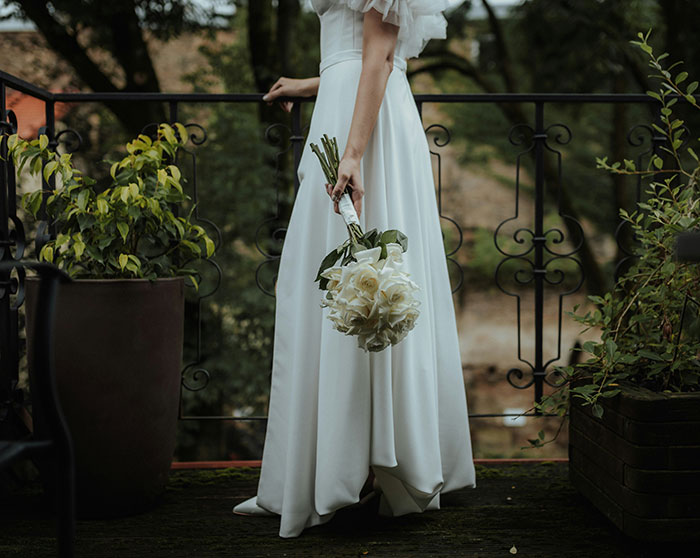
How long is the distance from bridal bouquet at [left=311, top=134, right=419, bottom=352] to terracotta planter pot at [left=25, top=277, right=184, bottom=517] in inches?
22.0

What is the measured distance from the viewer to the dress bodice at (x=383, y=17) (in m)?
1.61

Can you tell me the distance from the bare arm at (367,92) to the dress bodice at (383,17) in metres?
0.03

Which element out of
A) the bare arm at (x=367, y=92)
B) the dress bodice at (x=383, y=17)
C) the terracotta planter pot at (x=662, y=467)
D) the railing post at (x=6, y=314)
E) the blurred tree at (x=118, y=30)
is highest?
the blurred tree at (x=118, y=30)

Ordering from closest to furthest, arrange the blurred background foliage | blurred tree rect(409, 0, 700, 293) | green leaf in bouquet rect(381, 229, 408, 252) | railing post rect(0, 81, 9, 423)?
1. green leaf in bouquet rect(381, 229, 408, 252)
2. railing post rect(0, 81, 9, 423)
3. the blurred background foliage
4. blurred tree rect(409, 0, 700, 293)

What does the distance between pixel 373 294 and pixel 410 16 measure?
748mm

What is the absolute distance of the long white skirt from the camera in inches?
64.8

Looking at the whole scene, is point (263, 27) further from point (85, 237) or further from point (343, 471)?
point (343, 471)

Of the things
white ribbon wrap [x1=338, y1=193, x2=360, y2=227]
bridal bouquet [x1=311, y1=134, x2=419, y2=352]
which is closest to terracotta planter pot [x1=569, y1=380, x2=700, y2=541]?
bridal bouquet [x1=311, y1=134, x2=419, y2=352]

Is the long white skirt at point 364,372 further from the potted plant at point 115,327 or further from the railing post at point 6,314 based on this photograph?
the railing post at point 6,314

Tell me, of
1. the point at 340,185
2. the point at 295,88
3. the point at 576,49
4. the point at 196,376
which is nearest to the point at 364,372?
the point at 340,185

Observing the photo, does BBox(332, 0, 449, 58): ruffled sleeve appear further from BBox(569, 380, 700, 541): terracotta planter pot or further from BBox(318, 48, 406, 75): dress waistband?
BBox(569, 380, 700, 541): terracotta planter pot

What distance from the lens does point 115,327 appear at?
170 centimetres

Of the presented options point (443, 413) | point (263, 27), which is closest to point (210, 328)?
point (263, 27)

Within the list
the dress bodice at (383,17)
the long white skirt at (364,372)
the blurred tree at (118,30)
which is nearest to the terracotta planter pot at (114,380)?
the long white skirt at (364,372)
